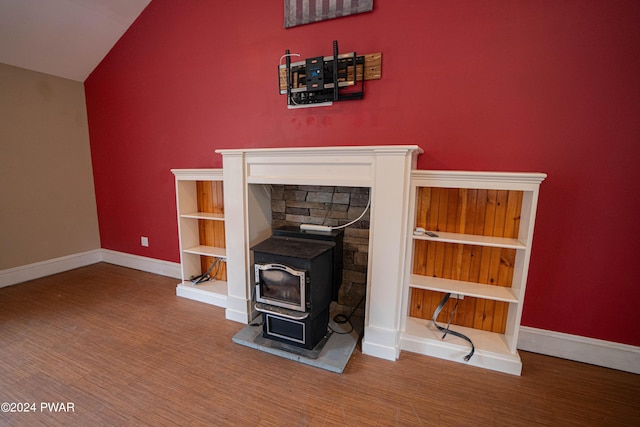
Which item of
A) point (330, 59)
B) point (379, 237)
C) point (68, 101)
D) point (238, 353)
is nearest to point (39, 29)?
point (68, 101)

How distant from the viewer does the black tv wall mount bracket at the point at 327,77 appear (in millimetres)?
2145

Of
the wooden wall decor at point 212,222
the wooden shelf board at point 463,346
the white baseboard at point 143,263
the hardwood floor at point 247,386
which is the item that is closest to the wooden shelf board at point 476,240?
the wooden shelf board at point 463,346

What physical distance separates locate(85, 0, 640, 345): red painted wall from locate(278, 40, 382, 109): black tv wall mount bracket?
0.26ft

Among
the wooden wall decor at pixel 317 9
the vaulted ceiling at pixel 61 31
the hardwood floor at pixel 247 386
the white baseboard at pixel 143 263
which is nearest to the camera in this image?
the hardwood floor at pixel 247 386

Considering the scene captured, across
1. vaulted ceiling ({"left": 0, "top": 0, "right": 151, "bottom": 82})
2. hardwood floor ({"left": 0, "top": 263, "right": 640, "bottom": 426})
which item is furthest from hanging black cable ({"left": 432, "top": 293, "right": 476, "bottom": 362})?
vaulted ceiling ({"left": 0, "top": 0, "right": 151, "bottom": 82})

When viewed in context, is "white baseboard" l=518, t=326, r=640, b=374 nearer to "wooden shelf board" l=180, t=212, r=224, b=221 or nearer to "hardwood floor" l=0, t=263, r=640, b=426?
"hardwood floor" l=0, t=263, r=640, b=426

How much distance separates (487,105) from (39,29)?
435 cm

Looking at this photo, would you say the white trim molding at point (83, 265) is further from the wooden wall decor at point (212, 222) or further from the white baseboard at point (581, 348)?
the white baseboard at point (581, 348)

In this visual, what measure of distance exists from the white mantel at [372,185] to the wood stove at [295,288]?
1.13 feet

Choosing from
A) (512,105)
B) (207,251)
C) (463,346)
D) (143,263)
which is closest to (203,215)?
(207,251)

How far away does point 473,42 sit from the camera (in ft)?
6.16

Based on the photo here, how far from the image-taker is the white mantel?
5.94ft

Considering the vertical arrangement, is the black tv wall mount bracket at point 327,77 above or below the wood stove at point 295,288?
above

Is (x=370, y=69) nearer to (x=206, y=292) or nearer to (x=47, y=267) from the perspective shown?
(x=206, y=292)
